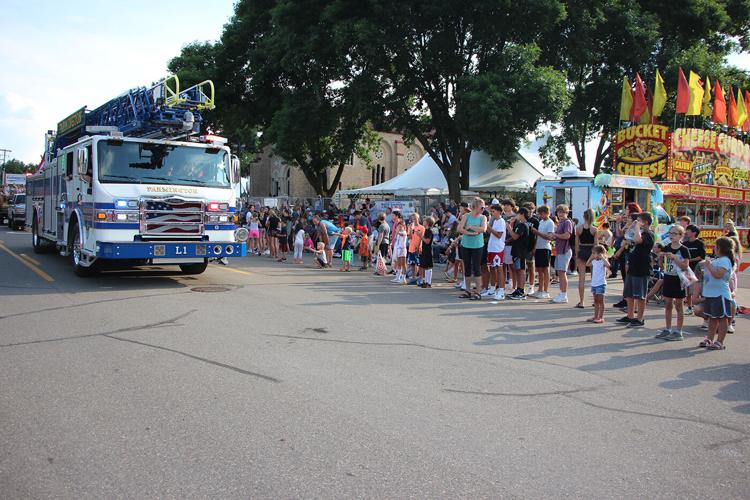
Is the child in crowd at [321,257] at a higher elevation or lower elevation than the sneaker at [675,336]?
higher

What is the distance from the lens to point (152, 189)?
36.9 ft

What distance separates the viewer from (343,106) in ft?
96.4

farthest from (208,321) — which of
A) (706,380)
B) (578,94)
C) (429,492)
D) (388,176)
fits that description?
(388,176)

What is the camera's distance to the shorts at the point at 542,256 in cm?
1173

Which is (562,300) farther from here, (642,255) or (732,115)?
(732,115)

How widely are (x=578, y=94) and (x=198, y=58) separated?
20385 mm

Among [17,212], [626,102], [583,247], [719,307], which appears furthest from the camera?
[17,212]

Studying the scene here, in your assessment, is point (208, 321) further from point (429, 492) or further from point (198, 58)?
point (198, 58)

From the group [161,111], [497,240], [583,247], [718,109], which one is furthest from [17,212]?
[718,109]

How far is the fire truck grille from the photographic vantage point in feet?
36.7

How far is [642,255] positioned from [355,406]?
5.91 metres

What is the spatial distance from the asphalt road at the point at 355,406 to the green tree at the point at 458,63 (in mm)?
15775

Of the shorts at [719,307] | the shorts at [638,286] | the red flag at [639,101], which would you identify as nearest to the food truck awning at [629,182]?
the red flag at [639,101]

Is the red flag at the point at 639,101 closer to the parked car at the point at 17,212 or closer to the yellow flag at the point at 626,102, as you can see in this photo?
the yellow flag at the point at 626,102
